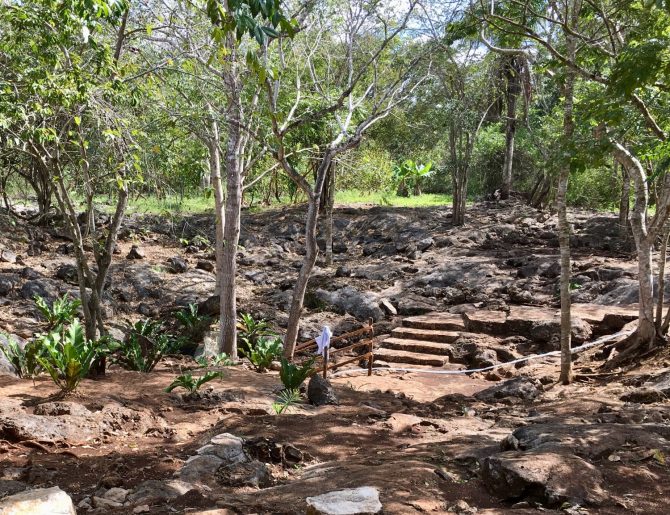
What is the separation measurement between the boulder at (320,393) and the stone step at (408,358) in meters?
5.09

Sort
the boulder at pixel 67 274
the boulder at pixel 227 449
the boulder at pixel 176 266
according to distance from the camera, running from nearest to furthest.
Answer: the boulder at pixel 227 449, the boulder at pixel 67 274, the boulder at pixel 176 266

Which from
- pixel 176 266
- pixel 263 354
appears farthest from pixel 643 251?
pixel 176 266

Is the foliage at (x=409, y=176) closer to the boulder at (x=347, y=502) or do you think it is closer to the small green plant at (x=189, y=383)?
the small green plant at (x=189, y=383)

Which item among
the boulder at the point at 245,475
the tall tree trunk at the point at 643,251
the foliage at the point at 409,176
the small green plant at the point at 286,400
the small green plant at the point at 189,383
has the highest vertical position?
the foliage at the point at 409,176

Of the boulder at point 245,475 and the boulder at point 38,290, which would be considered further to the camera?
the boulder at point 38,290

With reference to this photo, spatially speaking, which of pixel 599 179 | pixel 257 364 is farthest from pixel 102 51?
pixel 599 179

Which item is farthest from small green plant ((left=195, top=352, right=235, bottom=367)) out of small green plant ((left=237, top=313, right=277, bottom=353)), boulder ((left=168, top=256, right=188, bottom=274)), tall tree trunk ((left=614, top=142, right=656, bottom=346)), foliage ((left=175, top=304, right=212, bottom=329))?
boulder ((left=168, top=256, right=188, bottom=274))

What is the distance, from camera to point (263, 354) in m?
12.0

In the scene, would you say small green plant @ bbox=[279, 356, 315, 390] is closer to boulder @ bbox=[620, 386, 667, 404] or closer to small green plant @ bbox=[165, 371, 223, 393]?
small green plant @ bbox=[165, 371, 223, 393]

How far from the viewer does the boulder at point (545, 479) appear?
3.91 metres

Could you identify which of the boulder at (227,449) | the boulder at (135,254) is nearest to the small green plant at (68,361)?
the boulder at (227,449)

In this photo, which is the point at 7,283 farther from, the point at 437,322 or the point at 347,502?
the point at 347,502

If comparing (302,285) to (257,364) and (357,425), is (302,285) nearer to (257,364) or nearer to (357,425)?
(257,364)

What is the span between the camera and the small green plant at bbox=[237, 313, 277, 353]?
13812 mm
